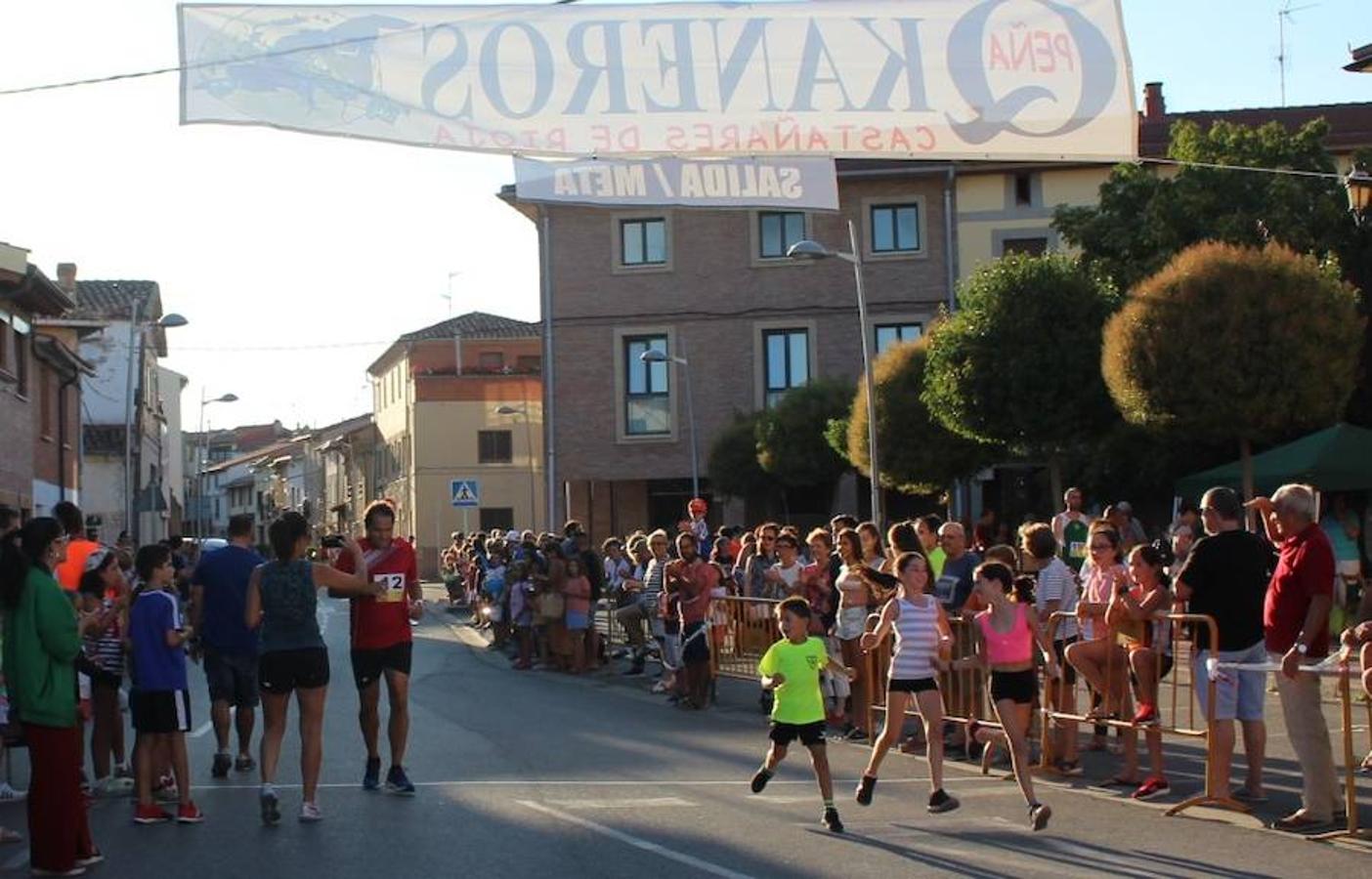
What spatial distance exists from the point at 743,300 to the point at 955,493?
7.51m

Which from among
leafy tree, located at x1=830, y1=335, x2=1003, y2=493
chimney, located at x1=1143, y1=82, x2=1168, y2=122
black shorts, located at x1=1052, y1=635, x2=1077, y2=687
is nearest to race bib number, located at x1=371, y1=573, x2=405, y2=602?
black shorts, located at x1=1052, y1=635, x2=1077, y2=687

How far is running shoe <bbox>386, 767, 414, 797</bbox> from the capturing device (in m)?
11.6

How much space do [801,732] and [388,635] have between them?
9.48 feet

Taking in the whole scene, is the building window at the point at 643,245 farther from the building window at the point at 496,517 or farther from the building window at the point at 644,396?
the building window at the point at 496,517

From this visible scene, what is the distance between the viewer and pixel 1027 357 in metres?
31.8

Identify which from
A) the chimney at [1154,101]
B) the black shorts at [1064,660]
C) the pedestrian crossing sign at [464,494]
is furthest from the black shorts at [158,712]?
the chimney at [1154,101]

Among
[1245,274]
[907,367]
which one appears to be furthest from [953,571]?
[907,367]

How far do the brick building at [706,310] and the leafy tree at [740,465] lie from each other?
2189 millimetres

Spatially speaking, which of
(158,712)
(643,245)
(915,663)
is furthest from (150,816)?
(643,245)

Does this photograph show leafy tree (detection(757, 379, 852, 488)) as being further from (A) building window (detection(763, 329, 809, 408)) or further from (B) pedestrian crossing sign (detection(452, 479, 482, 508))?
(B) pedestrian crossing sign (detection(452, 479, 482, 508))

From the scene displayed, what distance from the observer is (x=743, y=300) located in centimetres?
4709

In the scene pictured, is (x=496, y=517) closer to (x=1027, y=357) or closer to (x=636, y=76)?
(x=1027, y=357)

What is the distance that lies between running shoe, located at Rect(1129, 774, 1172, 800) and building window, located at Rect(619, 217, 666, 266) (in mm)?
36369

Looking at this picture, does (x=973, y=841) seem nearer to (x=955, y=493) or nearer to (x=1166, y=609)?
(x=1166, y=609)
